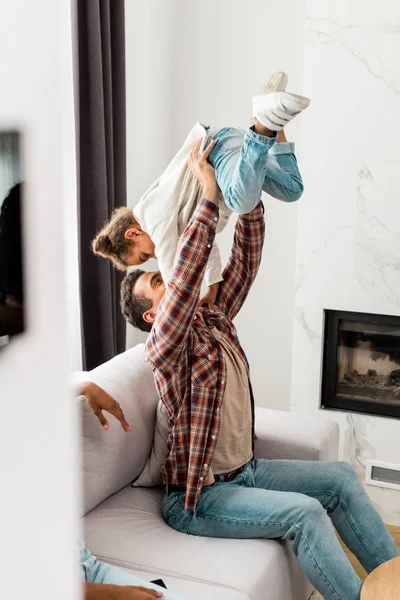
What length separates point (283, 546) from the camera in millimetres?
1904

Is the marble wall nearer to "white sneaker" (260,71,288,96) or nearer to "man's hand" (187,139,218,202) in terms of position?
"man's hand" (187,139,218,202)

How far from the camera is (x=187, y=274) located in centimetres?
172

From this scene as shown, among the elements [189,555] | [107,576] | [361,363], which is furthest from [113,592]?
[361,363]

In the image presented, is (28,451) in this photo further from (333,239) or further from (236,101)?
(236,101)

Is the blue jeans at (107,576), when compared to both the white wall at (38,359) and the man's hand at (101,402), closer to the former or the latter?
the man's hand at (101,402)

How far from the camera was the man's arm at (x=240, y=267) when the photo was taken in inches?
81.9

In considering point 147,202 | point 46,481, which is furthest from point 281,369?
point 46,481

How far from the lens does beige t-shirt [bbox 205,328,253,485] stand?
1.93m

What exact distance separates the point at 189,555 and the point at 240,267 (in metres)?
0.81

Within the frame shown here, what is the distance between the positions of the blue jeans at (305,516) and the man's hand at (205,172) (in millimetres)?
766

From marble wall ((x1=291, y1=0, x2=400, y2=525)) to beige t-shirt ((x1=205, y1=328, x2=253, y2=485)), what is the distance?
109 cm

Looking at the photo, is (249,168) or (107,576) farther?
(107,576)

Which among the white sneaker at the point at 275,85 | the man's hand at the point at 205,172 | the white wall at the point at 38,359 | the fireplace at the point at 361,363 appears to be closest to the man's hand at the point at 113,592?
the man's hand at the point at 205,172

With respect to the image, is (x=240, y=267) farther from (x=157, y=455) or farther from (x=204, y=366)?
(x=157, y=455)
